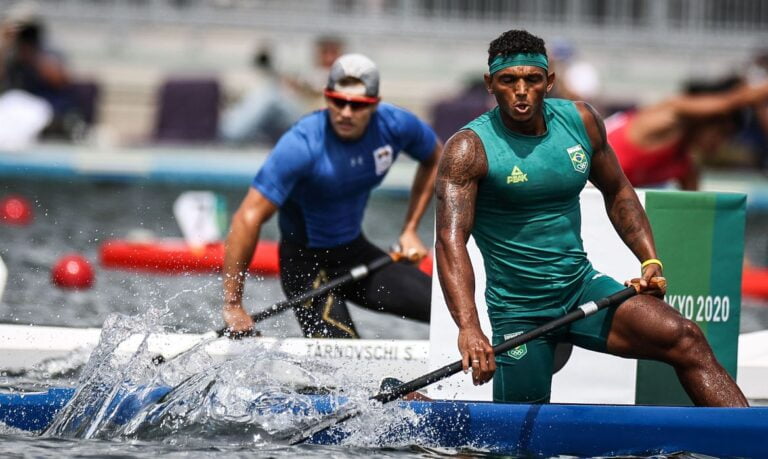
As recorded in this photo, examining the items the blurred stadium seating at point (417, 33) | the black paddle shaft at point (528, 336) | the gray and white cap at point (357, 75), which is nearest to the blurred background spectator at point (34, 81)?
the blurred stadium seating at point (417, 33)

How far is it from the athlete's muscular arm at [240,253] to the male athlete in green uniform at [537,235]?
5.27 feet

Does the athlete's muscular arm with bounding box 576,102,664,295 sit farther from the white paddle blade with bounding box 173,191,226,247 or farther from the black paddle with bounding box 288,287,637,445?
the white paddle blade with bounding box 173,191,226,247

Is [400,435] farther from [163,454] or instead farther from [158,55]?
[158,55]

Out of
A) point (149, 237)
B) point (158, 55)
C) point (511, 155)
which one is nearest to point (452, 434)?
point (511, 155)

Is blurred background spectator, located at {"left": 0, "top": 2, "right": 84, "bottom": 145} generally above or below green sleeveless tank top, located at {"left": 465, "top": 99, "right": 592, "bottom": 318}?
above

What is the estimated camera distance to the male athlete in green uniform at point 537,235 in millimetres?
5930

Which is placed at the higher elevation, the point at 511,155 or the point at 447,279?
the point at 511,155

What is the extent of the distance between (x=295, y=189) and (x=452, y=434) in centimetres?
222

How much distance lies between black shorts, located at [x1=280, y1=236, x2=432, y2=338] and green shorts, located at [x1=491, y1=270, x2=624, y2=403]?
169 cm

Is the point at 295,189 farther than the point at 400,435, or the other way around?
the point at 295,189

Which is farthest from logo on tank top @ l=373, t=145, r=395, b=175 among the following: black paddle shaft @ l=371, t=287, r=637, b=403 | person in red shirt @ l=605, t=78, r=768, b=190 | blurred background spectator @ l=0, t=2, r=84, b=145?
blurred background spectator @ l=0, t=2, r=84, b=145

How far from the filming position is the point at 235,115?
61.2 feet

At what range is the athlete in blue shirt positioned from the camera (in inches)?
296

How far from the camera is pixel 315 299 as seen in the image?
7980mm
